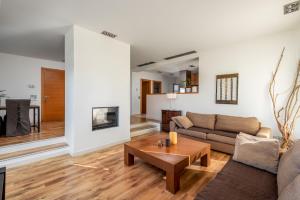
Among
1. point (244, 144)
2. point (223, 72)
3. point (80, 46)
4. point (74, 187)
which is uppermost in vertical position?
point (80, 46)

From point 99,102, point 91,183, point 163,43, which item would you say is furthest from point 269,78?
point 91,183

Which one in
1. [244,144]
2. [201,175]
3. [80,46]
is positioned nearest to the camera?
[244,144]

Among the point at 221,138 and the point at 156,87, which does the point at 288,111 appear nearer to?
the point at 221,138

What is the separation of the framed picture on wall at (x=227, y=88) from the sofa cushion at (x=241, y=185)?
2.64 metres

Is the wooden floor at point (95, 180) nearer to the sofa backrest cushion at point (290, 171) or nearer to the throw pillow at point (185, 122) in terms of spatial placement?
the sofa backrest cushion at point (290, 171)

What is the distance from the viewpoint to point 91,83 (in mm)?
3355

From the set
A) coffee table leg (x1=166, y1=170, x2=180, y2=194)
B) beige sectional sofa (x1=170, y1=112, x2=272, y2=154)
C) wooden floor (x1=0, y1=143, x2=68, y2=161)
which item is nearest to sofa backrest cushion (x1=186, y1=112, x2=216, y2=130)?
beige sectional sofa (x1=170, y1=112, x2=272, y2=154)

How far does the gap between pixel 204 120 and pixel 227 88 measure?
115 centimetres

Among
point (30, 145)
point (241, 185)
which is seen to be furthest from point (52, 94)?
point (241, 185)

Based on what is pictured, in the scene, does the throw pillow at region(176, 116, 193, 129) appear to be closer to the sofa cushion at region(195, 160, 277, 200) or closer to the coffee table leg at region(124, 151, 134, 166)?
the coffee table leg at region(124, 151, 134, 166)

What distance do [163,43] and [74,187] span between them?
3.66 m

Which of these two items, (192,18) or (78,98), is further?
(78,98)

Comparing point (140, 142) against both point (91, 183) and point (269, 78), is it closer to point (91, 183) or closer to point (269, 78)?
point (91, 183)

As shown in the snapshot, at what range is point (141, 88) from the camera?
8.15 metres
